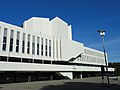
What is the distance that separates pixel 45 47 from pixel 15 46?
11.9 meters

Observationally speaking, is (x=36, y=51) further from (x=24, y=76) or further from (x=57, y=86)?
(x=57, y=86)

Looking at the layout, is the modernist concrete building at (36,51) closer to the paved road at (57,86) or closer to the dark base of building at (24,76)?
the dark base of building at (24,76)

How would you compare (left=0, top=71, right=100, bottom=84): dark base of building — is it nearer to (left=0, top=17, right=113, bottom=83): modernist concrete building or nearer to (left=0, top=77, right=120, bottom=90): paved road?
(left=0, top=17, right=113, bottom=83): modernist concrete building

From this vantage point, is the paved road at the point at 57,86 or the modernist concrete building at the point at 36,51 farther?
the modernist concrete building at the point at 36,51

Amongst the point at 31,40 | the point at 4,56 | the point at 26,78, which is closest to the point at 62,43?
the point at 31,40

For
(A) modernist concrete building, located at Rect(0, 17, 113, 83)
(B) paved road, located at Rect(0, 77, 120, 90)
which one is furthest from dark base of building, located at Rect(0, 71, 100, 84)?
(B) paved road, located at Rect(0, 77, 120, 90)

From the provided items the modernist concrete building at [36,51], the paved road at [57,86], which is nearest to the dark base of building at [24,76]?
the modernist concrete building at [36,51]

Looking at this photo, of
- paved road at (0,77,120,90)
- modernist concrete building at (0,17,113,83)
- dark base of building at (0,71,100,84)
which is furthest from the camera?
modernist concrete building at (0,17,113,83)

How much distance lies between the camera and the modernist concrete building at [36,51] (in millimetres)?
40181

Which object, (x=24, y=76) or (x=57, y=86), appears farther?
(x=24, y=76)

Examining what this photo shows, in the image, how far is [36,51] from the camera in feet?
161

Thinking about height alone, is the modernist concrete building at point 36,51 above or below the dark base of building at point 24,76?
above

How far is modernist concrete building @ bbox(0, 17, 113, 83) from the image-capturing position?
40.2m

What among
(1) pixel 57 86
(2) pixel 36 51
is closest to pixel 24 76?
(2) pixel 36 51
